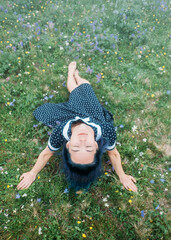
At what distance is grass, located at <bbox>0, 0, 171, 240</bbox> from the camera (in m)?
3.09

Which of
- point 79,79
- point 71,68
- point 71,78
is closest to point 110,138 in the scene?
point 79,79

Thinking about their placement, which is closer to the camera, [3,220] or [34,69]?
[3,220]

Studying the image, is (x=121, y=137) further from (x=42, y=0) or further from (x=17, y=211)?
(x=42, y=0)

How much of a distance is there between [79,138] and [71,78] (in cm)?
248

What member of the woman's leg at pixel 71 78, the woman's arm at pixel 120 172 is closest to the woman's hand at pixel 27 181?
the woman's arm at pixel 120 172

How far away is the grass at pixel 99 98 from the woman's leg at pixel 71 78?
7.6 inches

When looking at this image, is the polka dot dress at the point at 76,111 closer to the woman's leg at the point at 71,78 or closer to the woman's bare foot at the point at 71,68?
the woman's leg at the point at 71,78

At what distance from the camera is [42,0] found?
20.8 feet

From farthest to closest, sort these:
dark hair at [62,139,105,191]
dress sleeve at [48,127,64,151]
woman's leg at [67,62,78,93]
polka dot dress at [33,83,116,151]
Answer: woman's leg at [67,62,78,93] → polka dot dress at [33,83,116,151] → dress sleeve at [48,127,64,151] → dark hair at [62,139,105,191]

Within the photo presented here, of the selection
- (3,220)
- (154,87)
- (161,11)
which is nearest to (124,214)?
(3,220)

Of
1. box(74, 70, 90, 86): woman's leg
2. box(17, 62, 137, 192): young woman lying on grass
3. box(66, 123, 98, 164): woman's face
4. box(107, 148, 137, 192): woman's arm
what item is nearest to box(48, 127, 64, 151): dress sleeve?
box(17, 62, 137, 192): young woman lying on grass

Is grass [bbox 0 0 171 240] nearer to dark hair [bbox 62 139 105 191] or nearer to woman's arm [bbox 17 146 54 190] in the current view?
woman's arm [bbox 17 146 54 190]

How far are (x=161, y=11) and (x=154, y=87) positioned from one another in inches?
141

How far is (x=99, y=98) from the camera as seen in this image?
4637 mm
